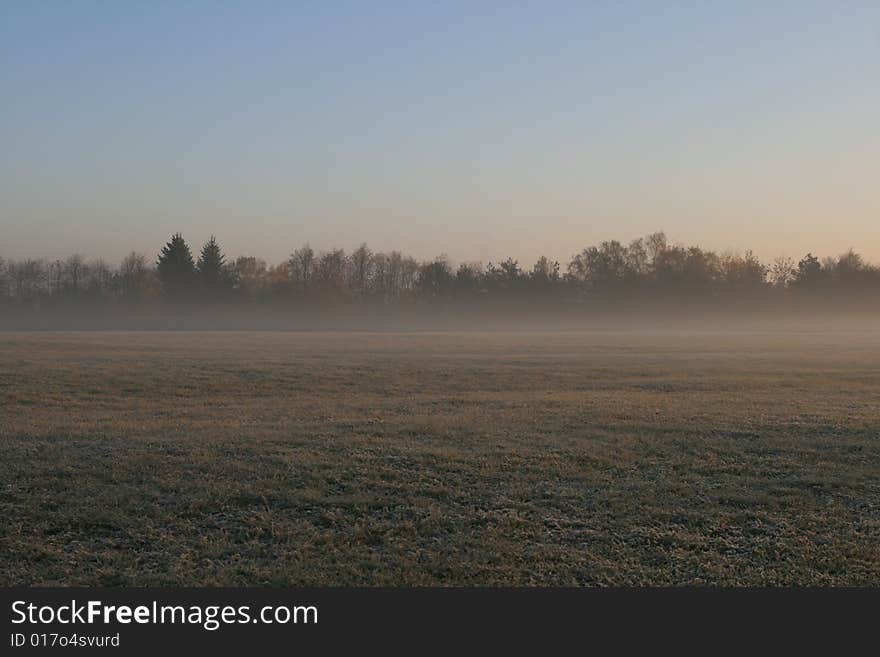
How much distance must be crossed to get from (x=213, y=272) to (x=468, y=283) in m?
40.0

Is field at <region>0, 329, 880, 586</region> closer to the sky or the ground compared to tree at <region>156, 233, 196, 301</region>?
closer to the ground

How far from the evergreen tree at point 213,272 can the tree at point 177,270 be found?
4.83 ft

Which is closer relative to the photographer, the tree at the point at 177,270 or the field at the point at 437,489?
the field at the point at 437,489

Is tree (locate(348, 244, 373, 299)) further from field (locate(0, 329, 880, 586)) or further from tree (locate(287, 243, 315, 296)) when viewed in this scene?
field (locate(0, 329, 880, 586))

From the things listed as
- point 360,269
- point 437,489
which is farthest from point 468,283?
point 437,489

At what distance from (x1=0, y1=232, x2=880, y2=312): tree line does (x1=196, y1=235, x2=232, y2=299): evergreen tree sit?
15 cm

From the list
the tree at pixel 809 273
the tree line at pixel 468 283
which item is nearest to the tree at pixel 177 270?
the tree line at pixel 468 283

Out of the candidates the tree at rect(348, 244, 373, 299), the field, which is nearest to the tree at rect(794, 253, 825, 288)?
the tree at rect(348, 244, 373, 299)

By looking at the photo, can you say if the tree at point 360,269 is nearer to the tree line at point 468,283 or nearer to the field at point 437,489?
the tree line at point 468,283

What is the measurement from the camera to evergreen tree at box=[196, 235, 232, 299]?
4636 inches

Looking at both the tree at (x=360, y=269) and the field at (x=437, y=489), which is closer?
the field at (x=437, y=489)

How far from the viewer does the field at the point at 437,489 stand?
25.3 feet

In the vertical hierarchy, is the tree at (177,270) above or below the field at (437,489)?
above

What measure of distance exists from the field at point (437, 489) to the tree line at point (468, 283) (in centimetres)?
10028
